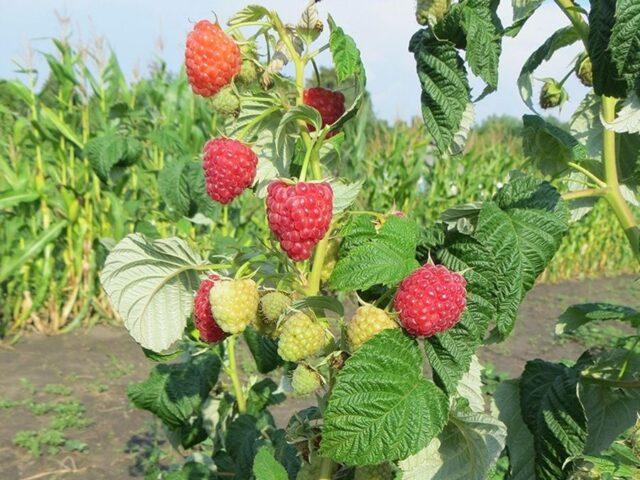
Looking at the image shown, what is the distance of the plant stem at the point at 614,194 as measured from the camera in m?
1.19

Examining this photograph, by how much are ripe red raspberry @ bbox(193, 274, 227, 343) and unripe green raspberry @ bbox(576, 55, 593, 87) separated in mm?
856

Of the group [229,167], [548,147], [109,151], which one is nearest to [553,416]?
[548,147]

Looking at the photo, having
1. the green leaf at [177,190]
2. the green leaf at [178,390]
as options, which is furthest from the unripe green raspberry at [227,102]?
the green leaf at [177,190]

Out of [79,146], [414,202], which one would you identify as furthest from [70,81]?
[414,202]

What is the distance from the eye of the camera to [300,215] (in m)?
0.84

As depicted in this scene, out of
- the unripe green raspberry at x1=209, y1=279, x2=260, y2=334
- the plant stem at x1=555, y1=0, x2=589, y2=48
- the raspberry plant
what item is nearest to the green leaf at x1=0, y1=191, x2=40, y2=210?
the raspberry plant

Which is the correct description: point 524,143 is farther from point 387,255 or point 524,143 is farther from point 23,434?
point 23,434

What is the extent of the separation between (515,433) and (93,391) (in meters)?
3.42

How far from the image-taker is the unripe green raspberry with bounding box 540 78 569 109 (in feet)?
4.67

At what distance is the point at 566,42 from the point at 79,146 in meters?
4.57

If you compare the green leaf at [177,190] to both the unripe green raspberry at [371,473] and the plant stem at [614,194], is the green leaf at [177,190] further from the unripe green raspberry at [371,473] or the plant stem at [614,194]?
the unripe green raspberry at [371,473]

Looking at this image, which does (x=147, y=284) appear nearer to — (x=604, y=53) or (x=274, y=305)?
(x=274, y=305)

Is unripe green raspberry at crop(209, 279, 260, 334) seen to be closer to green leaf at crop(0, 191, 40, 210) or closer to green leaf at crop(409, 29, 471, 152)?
green leaf at crop(409, 29, 471, 152)

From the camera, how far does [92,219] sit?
18.0ft
